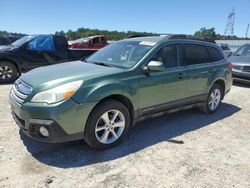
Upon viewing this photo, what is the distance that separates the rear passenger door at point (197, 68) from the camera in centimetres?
507

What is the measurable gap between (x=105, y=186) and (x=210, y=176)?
139 cm

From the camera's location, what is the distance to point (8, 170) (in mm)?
3283

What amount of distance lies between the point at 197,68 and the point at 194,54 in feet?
1.03

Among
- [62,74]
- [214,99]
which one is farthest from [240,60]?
[62,74]

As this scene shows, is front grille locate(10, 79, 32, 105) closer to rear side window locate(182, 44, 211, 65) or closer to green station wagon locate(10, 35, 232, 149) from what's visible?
green station wagon locate(10, 35, 232, 149)

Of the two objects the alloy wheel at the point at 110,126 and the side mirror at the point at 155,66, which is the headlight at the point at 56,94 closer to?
the alloy wheel at the point at 110,126

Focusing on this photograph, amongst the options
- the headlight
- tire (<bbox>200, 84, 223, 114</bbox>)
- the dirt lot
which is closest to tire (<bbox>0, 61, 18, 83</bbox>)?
the dirt lot

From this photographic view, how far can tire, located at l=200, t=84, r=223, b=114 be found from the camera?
5.81 meters

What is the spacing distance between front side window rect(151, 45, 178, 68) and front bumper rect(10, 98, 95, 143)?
1.65 metres

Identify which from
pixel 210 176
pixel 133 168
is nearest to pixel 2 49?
pixel 133 168

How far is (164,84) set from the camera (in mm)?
4539

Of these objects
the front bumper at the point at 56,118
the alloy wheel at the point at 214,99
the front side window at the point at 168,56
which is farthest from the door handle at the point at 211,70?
the front bumper at the point at 56,118

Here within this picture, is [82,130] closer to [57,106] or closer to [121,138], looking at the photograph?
[57,106]

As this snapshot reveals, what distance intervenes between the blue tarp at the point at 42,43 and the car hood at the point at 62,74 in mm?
5609
